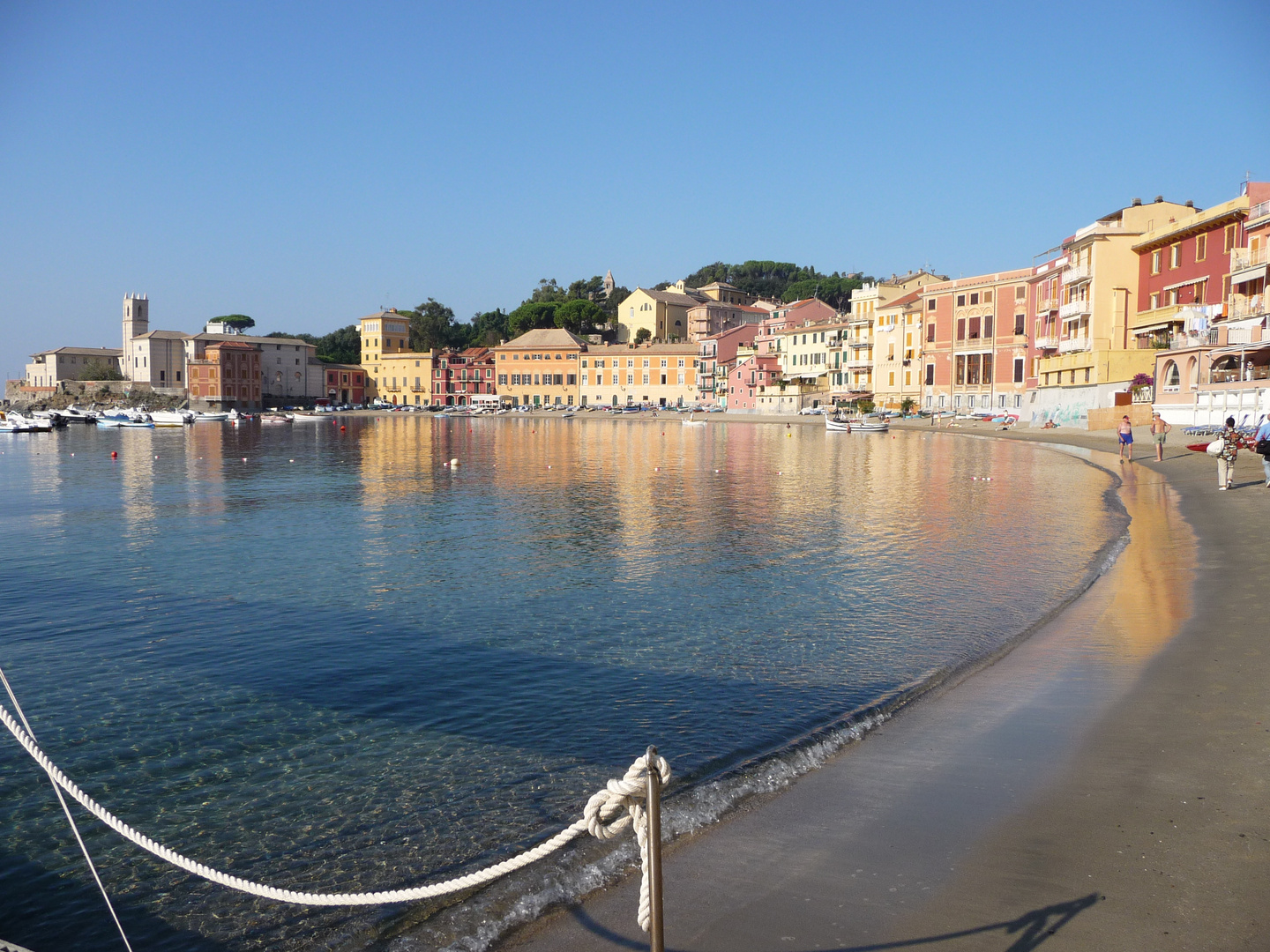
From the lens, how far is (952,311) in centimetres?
8700

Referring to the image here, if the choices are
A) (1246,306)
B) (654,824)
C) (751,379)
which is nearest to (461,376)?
(751,379)

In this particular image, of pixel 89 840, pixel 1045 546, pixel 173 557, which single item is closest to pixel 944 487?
pixel 1045 546

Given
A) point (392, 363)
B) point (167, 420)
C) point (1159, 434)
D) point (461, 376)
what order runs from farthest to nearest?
point (392, 363) → point (461, 376) → point (167, 420) → point (1159, 434)

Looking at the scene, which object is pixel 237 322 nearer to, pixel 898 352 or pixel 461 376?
pixel 461 376

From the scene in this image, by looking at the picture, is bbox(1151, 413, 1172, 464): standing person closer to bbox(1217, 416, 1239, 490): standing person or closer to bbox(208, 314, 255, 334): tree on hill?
bbox(1217, 416, 1239, 490): standing person

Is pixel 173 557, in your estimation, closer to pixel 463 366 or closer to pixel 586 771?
pixel 586 771

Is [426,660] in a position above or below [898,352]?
below

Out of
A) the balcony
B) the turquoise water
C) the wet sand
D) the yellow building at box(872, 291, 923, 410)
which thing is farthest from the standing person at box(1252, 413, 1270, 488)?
the yellow building at box(872, 291, 923, 410)

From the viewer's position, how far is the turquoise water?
7.18 meters

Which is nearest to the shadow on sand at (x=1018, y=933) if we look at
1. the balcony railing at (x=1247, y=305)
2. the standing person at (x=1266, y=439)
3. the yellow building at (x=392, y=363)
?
the standing person at (x=1266, y=439)

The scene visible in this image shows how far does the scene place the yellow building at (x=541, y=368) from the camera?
447 feet

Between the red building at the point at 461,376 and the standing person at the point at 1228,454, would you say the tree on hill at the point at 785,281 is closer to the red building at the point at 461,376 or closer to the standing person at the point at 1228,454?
the red building at the point at 461,376

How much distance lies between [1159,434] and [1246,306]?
1194 centimetres

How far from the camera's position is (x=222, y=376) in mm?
132375
